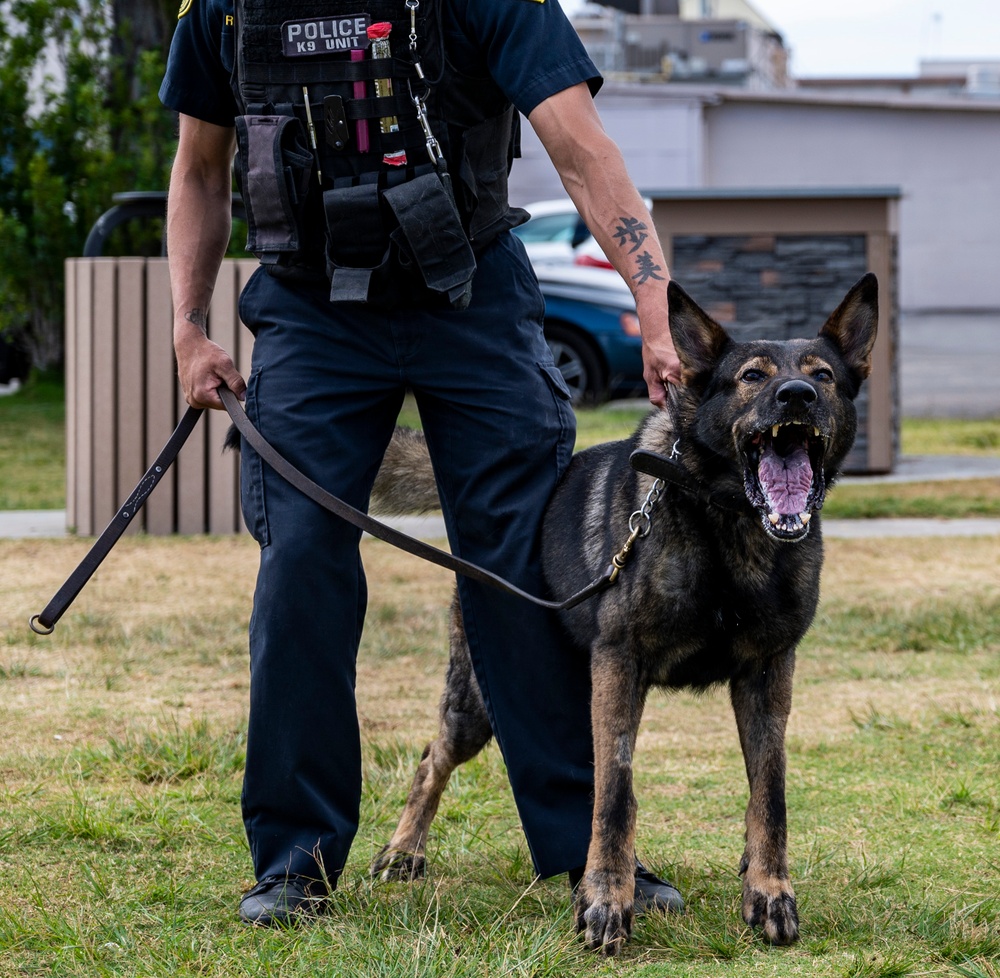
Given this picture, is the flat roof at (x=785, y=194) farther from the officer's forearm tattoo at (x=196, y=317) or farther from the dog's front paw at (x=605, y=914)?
the dog's front paw at (x=605, y=914)

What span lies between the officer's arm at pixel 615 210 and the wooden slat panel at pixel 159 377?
4959 millimetres

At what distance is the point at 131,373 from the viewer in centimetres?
769

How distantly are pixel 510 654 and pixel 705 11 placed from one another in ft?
175

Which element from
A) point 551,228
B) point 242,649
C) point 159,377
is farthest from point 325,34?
point 551,228

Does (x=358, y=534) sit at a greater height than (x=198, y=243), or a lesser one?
lesser

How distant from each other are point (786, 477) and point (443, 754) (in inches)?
44.3

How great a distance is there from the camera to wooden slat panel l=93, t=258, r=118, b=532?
7.61 m

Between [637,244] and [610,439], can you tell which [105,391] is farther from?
[637,244]

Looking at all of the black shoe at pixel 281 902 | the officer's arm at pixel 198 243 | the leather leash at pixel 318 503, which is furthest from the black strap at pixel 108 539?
the black shoe at pixel 281 902

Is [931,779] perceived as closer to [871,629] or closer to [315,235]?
[871,629]

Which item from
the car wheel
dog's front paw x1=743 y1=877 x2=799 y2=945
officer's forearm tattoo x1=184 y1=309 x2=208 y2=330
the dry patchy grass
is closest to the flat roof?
the car wheel

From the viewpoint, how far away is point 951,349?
67.0 ft

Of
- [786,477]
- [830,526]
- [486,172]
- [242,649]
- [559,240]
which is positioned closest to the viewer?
[786,477]

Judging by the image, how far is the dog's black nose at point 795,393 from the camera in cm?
279
